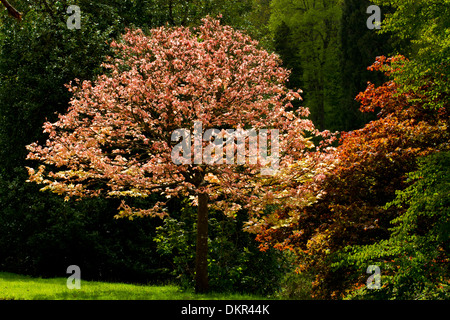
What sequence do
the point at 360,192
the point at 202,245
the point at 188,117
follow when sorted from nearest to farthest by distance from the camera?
the point at 360,192
the point at 188,117
the point at 202,245

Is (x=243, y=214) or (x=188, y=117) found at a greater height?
(x=188, y=117)

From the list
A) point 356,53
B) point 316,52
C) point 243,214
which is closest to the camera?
point 243,214

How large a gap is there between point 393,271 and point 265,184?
251 cm

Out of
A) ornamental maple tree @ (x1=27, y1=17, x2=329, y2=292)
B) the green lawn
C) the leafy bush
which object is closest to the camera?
the leafy bush

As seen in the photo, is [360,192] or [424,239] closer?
[424,239]

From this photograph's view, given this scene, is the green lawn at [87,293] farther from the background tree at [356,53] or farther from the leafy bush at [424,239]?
the background tree at [356,53]

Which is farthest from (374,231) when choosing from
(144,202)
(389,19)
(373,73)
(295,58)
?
(295,58)

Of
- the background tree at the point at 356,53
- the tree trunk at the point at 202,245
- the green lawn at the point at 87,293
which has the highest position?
the background tree at the point at 356,53

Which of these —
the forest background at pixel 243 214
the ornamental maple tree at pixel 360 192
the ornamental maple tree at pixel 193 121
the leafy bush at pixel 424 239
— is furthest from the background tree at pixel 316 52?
the leafy bush at pixel 424 239

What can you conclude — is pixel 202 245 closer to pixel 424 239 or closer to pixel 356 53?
pixel 424 239

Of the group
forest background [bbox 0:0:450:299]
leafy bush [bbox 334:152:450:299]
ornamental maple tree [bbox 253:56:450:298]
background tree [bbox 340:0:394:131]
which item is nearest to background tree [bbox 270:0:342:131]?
background tree [bbox 340:0:394:131]

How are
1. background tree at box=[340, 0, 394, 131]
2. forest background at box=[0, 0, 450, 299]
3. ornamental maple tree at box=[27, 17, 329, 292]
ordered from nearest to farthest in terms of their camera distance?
1. forest background at box=[0, 0, 450, 299]
2. ornamental maple tree at box=[27, 17, 329, 292]
3. background tree at box=[340, 0, 394, 131]

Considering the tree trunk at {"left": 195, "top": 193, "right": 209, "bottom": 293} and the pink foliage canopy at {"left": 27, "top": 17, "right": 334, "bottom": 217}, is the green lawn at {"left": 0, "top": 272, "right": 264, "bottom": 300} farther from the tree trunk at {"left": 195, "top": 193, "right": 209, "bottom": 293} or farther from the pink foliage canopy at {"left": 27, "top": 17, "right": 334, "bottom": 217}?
the pink foliage canopy at {"left": 27, "top": 17, "right": 334, "bottom": 217}

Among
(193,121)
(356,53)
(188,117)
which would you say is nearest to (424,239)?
(193,121)
